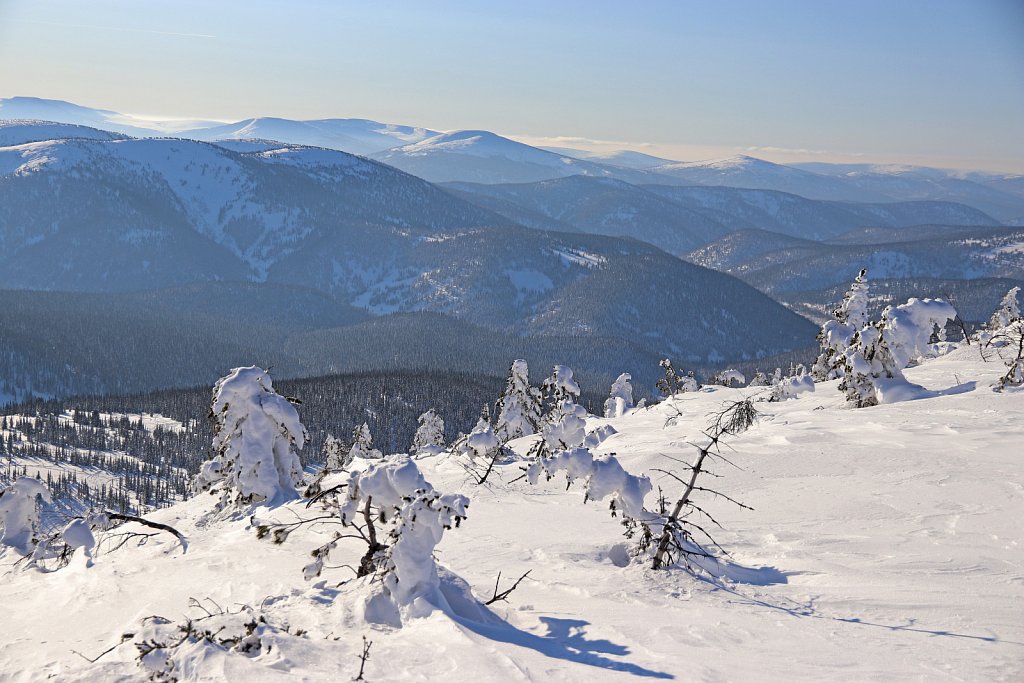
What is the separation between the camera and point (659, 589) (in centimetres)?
1057

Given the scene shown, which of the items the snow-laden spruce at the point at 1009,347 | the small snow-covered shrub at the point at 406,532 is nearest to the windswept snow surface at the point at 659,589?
the small snow-covered shrub at the point at 406,532

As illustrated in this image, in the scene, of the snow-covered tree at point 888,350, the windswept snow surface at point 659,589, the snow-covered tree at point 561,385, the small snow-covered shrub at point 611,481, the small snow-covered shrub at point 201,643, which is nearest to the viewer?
the small snow-covered shrub at point 201,643

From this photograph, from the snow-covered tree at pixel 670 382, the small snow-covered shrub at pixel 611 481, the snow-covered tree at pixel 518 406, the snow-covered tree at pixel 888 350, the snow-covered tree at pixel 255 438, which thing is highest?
the snow-covered tree at pixel 888 350

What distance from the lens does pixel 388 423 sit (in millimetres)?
163750

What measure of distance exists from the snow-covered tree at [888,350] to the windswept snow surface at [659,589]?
6495 millimetres

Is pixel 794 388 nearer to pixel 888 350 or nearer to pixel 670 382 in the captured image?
pixel 888 350

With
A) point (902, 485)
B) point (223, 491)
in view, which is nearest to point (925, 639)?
point (902, 485)

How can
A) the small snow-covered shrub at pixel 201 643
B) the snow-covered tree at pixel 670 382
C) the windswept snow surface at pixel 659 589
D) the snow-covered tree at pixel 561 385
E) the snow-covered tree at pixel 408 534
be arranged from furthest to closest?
1. the snow-covered tree at pixel 670 382
2. the snow-covered tree at pixel 561 385
3. the snow-covered tree at pixel 408 534
4. the windswept snow surface at pixel 659 589
5. the small snow-covered shrub at pixel 201 643

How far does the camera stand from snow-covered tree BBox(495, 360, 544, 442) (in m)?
46.4

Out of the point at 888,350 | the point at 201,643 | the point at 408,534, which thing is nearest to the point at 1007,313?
the point at 888,350

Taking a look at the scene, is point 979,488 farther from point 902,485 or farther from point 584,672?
point 584,672

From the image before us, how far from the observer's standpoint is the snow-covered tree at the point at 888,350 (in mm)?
24047

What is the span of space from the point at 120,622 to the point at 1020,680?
36.1 ft

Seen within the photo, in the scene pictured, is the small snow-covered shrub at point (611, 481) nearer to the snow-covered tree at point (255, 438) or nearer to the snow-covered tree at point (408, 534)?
the snow-covered tree at point (408, 534)
